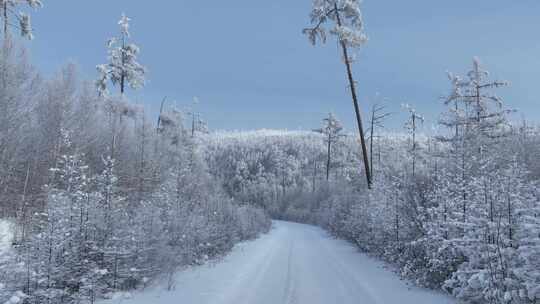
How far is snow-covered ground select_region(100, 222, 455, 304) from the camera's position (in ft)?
26.2

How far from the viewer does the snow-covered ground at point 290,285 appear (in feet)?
26.2

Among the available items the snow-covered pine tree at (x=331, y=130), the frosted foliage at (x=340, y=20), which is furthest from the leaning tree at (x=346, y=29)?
the snow-covered pine tree at (x=331, y=130)

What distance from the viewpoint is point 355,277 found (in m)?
10.3

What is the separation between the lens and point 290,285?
9.41 meters

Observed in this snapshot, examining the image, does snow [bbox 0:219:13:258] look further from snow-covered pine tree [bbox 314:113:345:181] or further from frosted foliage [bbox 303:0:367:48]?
snow-covered pine tree [bbox 314:113:345:181]

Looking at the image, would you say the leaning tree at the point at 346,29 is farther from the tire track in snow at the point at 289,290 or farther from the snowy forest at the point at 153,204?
the tire track in snow at the point at 289,290

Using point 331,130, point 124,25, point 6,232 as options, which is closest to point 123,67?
point 124,25

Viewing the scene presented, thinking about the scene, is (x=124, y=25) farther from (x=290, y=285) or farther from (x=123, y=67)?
(x=290, y=285)

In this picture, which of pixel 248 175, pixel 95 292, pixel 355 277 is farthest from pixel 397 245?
pixel 248 175

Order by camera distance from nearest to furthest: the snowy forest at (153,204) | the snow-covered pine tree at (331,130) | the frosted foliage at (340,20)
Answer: the snowy forest at (153,204), the frosted foliage at (340,20), the snow-covered pine tree at (331,130)

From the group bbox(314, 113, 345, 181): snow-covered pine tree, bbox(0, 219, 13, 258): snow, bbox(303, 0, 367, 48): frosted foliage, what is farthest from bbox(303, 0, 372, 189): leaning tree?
bbox(314, 113, 345, 181): snow-covered pine tree

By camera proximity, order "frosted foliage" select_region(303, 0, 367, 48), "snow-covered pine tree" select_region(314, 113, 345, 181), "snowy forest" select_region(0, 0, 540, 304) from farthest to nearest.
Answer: "snow-covered pine tree" select_region(314, 113, 345, 181)
"frosted foliage" select_region(303, 0, 367, 48)
"snowy forest" select_region(0, 0, 540, 304)

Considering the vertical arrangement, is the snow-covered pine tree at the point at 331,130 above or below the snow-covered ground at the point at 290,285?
above

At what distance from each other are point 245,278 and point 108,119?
1473 cm
